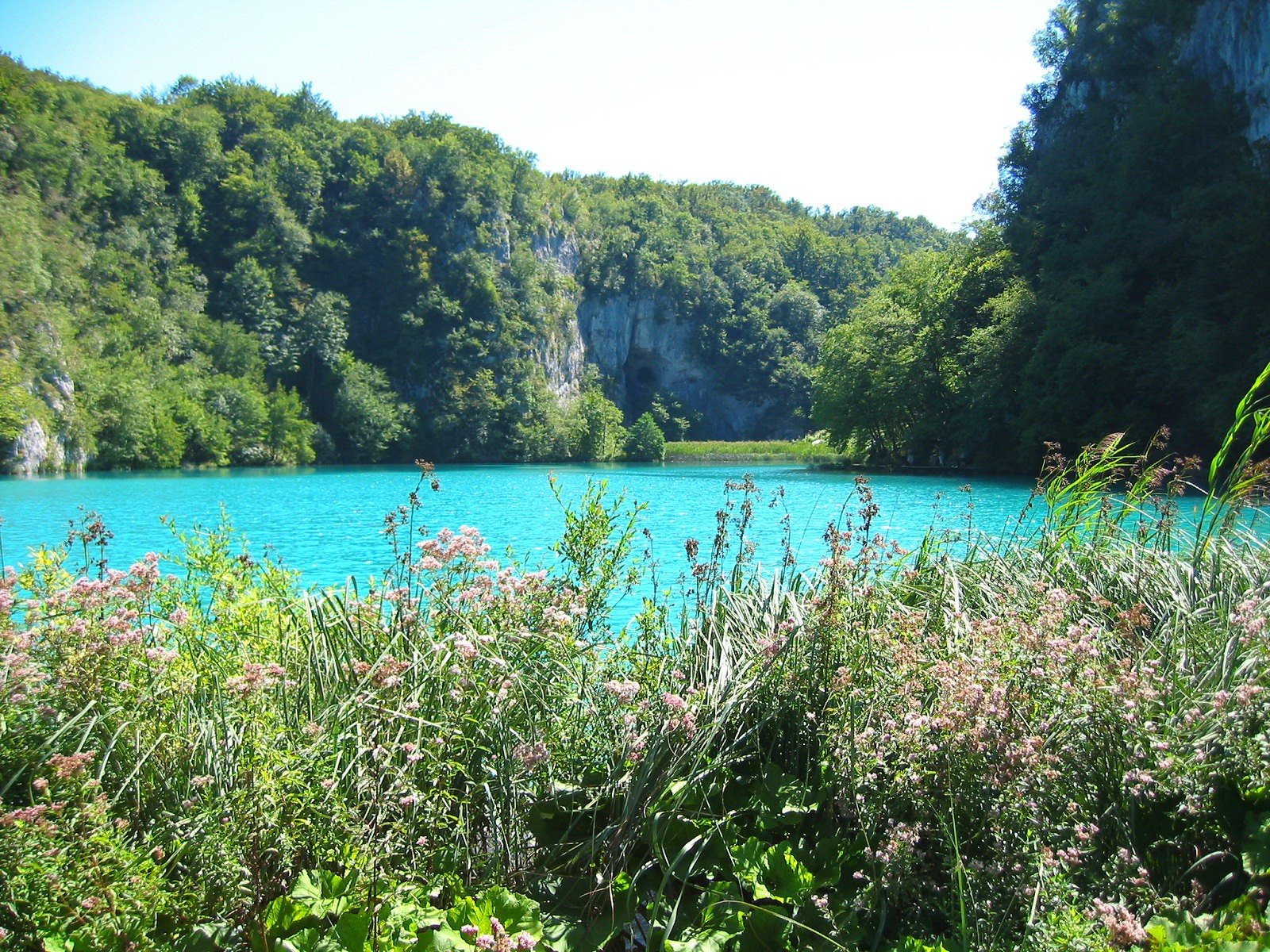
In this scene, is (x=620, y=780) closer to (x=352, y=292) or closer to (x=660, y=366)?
(x=352, y=292)

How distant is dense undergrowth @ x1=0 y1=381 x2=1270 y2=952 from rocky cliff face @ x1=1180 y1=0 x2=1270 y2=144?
33.6 metres

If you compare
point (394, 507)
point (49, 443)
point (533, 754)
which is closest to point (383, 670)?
point (533, 754)

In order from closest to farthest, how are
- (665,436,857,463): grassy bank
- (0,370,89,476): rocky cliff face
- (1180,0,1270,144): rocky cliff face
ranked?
(1180,0,1270,144): rocky cliff face → (0,370,89,476): rocky cliff face → (665,436,857,463): grassy bank

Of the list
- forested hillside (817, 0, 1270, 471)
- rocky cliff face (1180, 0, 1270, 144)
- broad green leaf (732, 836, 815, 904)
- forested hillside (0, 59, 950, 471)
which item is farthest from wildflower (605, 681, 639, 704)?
forested hillside (0, 59, 950, 471)

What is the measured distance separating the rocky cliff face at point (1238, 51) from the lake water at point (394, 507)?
45.3 ft

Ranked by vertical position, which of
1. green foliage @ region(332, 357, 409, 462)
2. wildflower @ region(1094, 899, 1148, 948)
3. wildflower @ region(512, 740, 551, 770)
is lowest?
wildflower @ region(1094, 899, 1148, 948)

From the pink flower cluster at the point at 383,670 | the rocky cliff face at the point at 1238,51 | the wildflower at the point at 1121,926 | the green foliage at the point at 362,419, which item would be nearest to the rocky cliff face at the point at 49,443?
the green foliage at the point at 362,419

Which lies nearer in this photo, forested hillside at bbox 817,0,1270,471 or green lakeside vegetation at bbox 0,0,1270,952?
green lakeside vegetation at bbox 0,0,1270,952

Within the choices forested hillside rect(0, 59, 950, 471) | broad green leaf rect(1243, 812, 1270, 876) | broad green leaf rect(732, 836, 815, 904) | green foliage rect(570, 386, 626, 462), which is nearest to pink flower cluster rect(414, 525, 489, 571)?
broad green leaf rect(732, 836, 815, 904)

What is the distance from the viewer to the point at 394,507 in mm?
17719

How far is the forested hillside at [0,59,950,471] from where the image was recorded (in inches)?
1916

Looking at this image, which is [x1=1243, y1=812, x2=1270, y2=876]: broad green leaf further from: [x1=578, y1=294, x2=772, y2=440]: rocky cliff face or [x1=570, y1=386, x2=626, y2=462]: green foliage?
[x1=578, y1=294, x2=772, y2=440]: rocky cliff face

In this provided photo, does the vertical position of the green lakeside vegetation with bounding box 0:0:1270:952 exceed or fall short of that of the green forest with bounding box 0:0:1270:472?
it falls short

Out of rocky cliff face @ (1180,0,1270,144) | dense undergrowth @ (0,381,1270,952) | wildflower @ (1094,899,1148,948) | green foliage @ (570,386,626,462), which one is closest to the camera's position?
wildflower @ (1094,899,1148,948)
